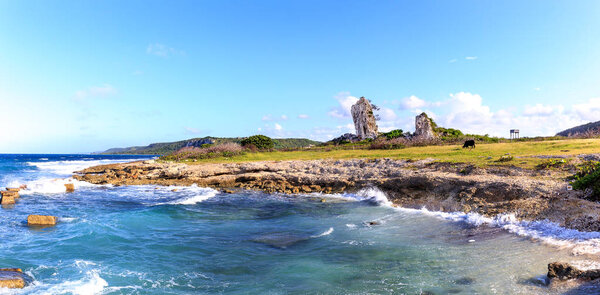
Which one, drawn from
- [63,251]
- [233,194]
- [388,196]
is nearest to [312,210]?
[388,196]

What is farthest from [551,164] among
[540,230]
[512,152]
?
[540,230]

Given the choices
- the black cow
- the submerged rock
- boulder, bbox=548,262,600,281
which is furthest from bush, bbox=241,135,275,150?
boulder, bbox=548,262,600,281

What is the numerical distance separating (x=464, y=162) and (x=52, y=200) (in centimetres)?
2354

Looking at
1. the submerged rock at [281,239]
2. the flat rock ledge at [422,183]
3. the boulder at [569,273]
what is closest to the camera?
the boulder at [569,273]

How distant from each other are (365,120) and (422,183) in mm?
45372

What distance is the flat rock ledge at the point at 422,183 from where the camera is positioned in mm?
10377

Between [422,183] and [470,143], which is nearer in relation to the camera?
[422,183]

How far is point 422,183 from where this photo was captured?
15.7m

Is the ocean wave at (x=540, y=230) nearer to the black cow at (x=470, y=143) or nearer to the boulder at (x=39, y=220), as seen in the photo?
the boulder at (x=39, y=220)

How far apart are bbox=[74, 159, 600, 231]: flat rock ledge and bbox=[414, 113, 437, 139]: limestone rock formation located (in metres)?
27.9

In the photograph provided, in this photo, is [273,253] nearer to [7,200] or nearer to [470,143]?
[7,200]

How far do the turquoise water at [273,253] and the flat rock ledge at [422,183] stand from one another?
1528 millimetres

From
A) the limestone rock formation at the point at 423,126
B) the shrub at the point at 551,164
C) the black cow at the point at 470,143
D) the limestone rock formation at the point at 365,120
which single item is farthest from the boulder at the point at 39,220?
the limestone rock formation at the point at 365,120

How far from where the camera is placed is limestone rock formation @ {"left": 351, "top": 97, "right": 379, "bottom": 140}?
59659 millimetres
